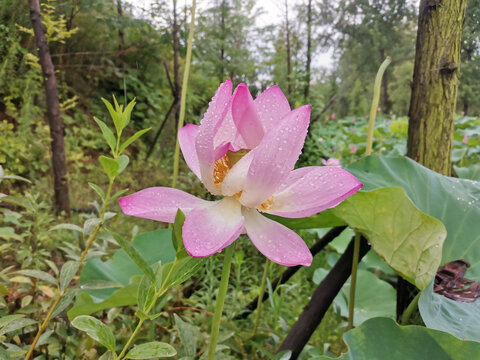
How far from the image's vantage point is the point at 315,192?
0.26m

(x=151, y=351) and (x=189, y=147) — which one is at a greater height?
(x=189, y=147)

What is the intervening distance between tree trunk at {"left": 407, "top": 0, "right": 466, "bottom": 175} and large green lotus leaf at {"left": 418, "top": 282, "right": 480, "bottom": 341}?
0.34m

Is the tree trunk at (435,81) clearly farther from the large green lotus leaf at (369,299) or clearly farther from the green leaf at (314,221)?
the large green lotus leaf at (369,299)

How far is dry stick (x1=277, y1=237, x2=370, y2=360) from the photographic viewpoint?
490 mm

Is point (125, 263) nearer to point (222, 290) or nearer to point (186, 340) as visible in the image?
point (186, 340)

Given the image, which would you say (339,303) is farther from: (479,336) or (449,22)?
(449,22)

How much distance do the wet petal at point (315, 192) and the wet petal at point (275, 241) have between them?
14 mm

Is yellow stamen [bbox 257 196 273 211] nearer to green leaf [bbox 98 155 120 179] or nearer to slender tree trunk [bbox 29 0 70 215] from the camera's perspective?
green leaf [bbox 98 155 120 179]

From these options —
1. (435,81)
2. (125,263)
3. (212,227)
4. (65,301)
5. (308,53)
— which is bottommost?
(125,263)

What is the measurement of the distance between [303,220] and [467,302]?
236 millimetres

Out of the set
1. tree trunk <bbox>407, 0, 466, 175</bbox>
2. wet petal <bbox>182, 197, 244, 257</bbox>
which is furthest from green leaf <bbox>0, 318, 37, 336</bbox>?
tree trunk <bbox>407, 0, 466, 175</bbox>

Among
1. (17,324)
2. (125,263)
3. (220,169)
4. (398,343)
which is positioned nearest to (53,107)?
(125,263)

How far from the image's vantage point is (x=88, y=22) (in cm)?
199

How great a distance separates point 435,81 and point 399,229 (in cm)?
38
